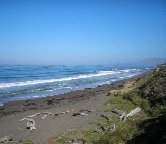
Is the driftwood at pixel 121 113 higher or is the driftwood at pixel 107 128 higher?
the driftwood at pixel 121 113

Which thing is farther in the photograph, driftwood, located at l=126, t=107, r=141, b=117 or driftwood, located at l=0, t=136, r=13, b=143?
driftwood, located at l=126, t=107, r=141, b=117

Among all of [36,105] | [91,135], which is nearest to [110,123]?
[91,135]

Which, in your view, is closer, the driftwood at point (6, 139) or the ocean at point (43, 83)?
the driftwood at point (6, 139)

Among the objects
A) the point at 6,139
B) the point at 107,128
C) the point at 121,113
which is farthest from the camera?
the point at 121,113

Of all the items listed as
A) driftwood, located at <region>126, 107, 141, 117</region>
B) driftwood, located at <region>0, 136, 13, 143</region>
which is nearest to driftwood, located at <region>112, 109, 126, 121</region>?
driftwood, located at <region>126, 107, 141, 117</region>

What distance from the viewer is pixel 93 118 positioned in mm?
16516

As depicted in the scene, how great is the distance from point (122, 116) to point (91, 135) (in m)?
3.48

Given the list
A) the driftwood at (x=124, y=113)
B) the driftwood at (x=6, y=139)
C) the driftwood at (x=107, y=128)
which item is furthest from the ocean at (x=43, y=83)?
the driftwood at (x=107, y=128)

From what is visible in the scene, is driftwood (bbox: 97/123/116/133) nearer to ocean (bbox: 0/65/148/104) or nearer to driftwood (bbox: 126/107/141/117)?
driftwood (bbox: 126/107/141/117)

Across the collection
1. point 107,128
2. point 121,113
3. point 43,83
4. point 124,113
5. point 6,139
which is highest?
point 124,113

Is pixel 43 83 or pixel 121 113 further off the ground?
pixel 121 113

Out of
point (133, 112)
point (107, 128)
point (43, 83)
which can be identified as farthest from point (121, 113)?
point (43, 83)

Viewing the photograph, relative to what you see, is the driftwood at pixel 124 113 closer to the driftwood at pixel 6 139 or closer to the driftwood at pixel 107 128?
the driftwood at pixel 107 128

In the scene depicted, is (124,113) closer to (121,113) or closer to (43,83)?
(121,113)
